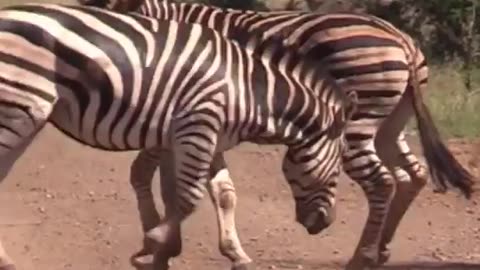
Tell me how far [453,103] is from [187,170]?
6853 millimetres

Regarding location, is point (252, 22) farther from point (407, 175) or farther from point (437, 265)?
point (437, 265)

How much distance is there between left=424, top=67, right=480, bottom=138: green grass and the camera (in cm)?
1104

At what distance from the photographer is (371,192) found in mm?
6992

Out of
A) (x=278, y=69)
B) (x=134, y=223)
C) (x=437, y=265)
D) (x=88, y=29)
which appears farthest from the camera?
(x=134, y=223)

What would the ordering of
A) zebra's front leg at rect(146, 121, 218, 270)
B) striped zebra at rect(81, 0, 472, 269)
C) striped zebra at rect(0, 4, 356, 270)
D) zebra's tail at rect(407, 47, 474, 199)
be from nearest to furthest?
striped zebra at rect(0, 4, 356, 270) < zebra's front leg at rect(146, 121, 218, 270) < striped zebra at rect(81, 0, 472, 269) < zebra's tail at rect(407, 47, 474, 199)

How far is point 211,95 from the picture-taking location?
588 cm

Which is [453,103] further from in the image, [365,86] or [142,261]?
[142,261]

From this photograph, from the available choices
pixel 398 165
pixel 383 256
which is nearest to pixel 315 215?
pixel 383 256

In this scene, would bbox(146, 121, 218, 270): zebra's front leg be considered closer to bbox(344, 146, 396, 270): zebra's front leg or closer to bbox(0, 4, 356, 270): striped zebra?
bbox(0, 4, 356, 270): striped zebra

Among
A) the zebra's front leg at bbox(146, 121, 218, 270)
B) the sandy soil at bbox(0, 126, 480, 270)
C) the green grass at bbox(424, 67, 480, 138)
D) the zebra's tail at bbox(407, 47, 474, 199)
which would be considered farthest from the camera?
the green grass at bbox(424, 67, 480, 138)

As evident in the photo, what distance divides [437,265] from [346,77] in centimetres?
128

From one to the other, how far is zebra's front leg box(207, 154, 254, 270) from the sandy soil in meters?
0.91

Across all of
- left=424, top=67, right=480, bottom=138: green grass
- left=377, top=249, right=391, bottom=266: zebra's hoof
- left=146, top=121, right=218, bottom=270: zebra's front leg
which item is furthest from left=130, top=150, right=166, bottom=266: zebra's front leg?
left=424, top=67, right=480, bottom=138: green grass

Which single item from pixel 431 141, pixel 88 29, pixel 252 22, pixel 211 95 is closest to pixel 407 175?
pixel 431 141
